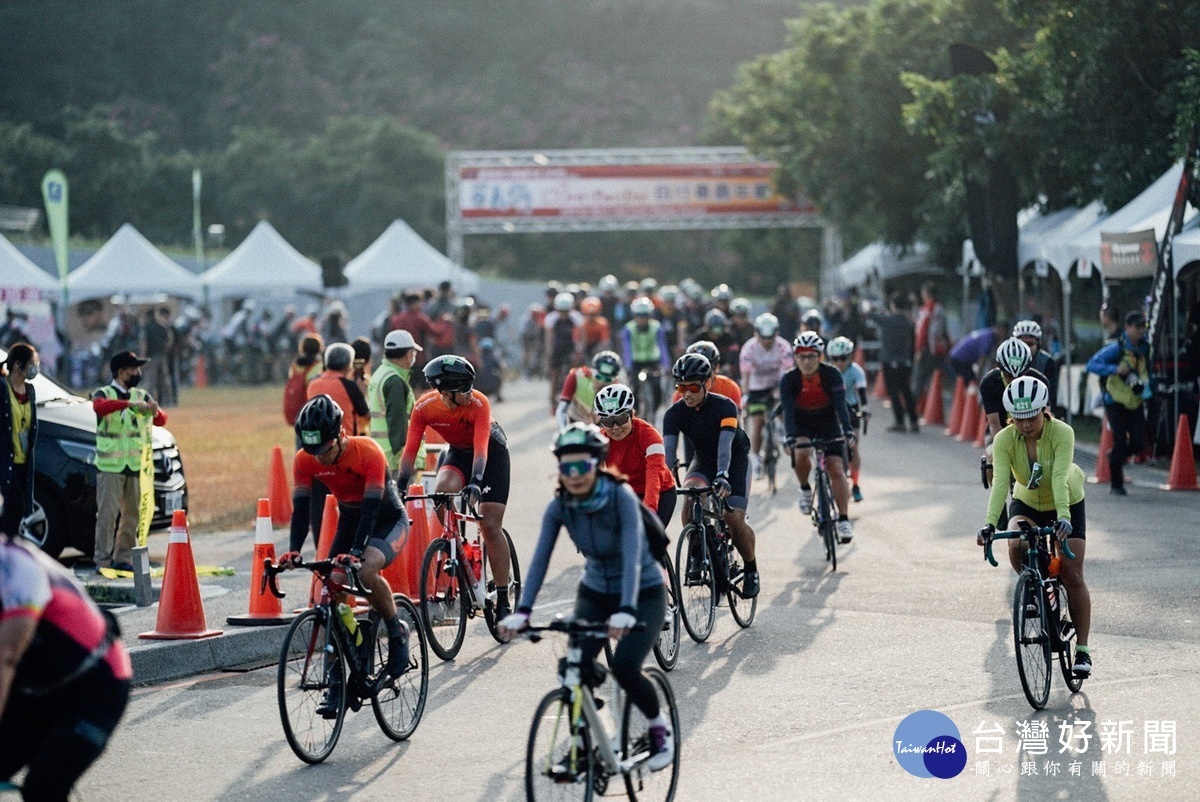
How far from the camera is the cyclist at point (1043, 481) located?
9219 mm

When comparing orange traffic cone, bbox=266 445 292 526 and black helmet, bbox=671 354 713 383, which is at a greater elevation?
black helmet, bbox=671 354 713 383

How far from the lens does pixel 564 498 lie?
279 inches

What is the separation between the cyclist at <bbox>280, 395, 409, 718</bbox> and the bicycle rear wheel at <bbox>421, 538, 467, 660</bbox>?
1.70 meters

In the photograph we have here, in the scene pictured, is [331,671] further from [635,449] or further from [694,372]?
[694,372]

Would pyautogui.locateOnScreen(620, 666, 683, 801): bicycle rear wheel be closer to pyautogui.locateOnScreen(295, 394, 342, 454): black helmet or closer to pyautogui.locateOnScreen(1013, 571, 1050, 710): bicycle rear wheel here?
pyautogui.locateOnScreen(295, 394, 342, 454): black helmet

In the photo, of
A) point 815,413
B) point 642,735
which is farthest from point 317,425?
point 815,413

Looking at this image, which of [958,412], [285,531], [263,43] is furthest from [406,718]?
[263,43]

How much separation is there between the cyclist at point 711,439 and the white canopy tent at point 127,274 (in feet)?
104

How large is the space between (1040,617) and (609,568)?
2900 millimetres

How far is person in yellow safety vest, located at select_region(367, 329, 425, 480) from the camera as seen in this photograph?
557 inches

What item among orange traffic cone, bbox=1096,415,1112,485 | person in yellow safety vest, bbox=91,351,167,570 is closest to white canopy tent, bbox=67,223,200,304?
orange traffic cone, bbox=1096,415,1112,485

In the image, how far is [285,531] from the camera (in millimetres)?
17016

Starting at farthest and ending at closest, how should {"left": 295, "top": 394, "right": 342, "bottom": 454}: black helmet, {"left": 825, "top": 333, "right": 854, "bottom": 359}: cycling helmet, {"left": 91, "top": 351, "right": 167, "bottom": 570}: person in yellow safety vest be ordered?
{"left": 825, "top": 333, "right": 854, "bottom": 359}: cycling helmet < {"left": 91, "top": 351, "right": 167, "bottom": 570}: person in yellow safety vest < {"left": 295, "top": 394, "right": 342, "bottom": 454}: black helmet

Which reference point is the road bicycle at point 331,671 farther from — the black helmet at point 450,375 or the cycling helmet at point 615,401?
the black helmet at point 450,375
